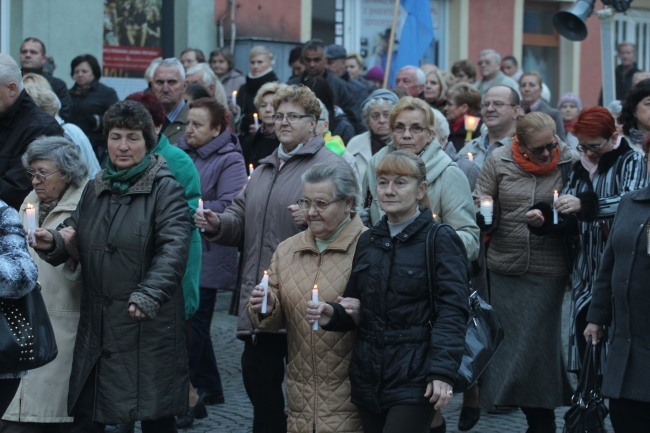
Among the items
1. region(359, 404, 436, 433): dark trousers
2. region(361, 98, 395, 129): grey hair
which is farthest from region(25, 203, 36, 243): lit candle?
region(361, 98, 395, 129): grey hair

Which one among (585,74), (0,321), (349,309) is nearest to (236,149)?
(349,309)

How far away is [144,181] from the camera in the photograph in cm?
662

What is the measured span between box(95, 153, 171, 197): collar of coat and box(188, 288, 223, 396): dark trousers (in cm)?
231

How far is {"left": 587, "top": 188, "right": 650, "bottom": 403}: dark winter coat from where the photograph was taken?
6.02 m

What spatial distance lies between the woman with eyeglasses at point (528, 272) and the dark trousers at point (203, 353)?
197 cm

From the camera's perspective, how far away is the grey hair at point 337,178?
20.9 feet

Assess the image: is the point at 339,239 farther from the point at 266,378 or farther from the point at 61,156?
the point at 61,156

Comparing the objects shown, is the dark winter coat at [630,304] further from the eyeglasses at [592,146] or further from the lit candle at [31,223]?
the lit candle at [31,223]

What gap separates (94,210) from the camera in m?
6.66

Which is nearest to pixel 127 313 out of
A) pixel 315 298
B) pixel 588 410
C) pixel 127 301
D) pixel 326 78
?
pixel 127 301

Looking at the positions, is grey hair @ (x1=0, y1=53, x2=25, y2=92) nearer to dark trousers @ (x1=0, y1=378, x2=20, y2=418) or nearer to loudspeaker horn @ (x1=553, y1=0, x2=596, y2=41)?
dark trousers @ (x1=0, y1=378, x2=20, y2=418)

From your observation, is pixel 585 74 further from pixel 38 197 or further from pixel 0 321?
Answer: pixel 0 321

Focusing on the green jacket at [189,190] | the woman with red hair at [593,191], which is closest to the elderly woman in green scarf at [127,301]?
the green jacket at [189,190]

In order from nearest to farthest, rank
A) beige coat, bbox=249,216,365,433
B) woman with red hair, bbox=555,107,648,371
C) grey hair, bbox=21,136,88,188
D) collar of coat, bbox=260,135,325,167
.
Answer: beige coat, bbox=249,216,365,433 → grey hair, bbox=21,136,88,188 → collar of coat, bbox=260,135,325,167 → woman with red hair, bbox=555,107,648,371
